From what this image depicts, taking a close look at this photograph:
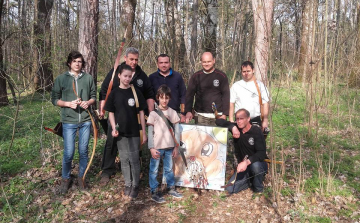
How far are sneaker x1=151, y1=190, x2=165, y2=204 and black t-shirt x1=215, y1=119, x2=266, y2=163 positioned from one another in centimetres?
127

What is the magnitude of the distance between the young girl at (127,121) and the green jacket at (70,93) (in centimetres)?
40

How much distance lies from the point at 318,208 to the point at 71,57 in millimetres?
3775

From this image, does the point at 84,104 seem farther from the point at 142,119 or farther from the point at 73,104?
the point at 142,119

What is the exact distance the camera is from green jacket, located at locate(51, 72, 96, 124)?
12.2 ft

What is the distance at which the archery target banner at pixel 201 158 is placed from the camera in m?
4.07

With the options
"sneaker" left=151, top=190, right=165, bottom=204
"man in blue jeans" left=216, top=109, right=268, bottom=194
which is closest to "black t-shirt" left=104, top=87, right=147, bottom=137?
"sneaker" left=151, top=190, right=165, bottom=204

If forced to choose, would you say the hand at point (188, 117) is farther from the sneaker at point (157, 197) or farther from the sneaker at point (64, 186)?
the sneaker at point (64, 186)

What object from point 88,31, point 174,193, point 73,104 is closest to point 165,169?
point 174,193

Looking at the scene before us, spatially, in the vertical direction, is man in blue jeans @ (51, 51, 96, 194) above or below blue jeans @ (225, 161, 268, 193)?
above

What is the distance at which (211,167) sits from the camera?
410cm

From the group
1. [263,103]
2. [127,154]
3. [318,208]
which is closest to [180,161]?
[127,154]

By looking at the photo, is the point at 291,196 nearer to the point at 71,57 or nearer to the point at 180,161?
the point at 180,161

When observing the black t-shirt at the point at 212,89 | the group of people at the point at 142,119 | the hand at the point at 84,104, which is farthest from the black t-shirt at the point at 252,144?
the hand at the point at 84,104

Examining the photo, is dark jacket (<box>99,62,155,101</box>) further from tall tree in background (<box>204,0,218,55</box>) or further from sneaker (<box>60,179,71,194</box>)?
tall tree in background (<box>204,0,218,55</box>)
